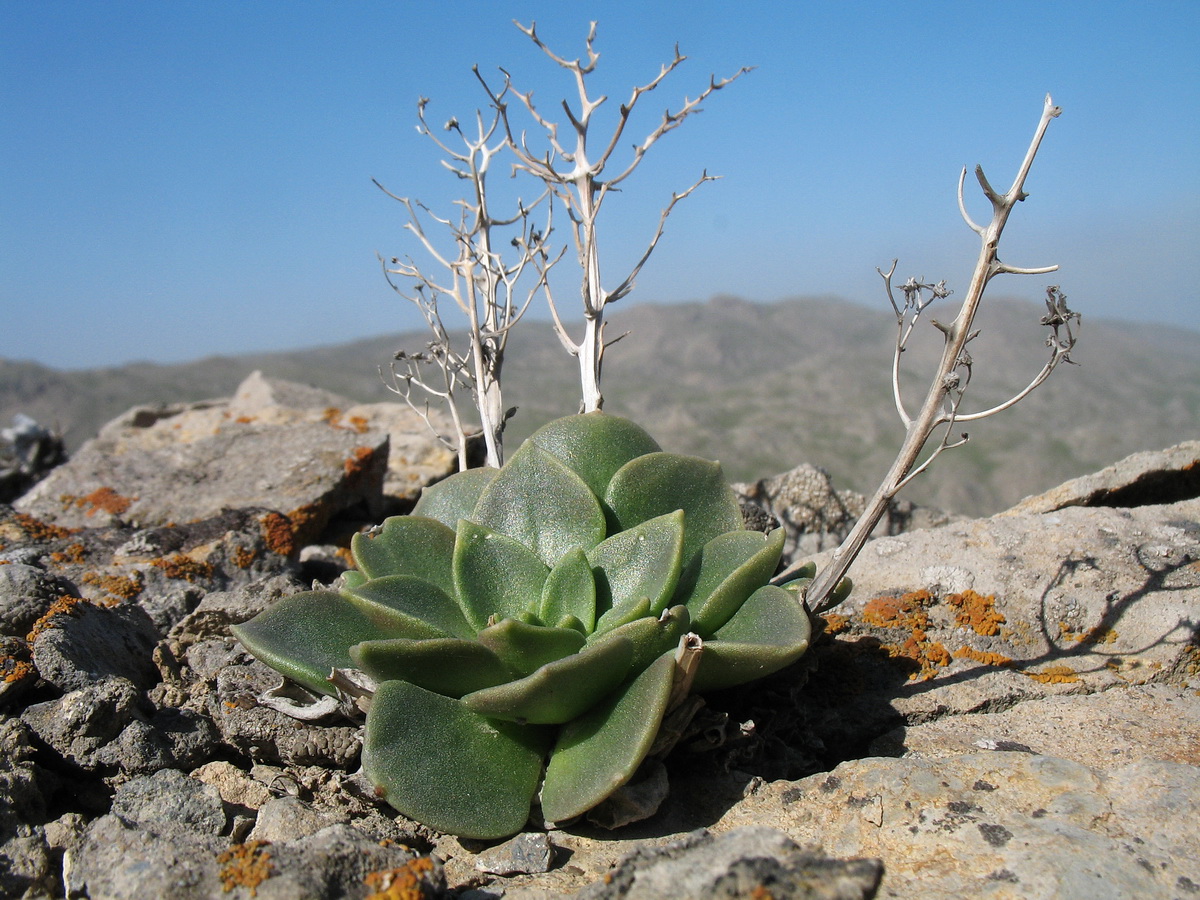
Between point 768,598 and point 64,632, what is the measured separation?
2.29 metres

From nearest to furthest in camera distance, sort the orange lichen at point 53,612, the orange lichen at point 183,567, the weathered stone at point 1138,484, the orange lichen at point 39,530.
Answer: the orange lichen at point 53,612 < the orange lichen at point 183,567 < the orange lichen at point 39,530 < the weathered stone at point 1138,484

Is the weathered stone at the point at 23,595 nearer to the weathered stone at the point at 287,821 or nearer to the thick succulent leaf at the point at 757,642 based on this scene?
the weathered stone at the point at 287,821

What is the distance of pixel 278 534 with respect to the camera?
166 inches

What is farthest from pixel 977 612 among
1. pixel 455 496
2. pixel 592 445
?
pixel 455 496

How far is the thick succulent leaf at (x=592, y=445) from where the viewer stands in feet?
10.4

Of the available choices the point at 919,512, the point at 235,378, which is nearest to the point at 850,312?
the point at 235,378

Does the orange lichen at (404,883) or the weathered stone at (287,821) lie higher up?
the orange lichen at (404,883)

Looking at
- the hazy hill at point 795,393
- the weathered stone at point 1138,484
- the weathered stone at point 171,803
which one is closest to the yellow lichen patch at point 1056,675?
the weathered stone at point 1138,484

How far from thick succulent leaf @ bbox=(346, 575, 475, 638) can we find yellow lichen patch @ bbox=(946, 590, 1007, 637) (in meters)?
1.98

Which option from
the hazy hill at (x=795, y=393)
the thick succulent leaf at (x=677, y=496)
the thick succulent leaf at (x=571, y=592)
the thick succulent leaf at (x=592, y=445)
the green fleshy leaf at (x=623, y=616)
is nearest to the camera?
the green fleshy leaf at (x=623, y=616)

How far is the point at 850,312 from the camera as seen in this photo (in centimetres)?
8125

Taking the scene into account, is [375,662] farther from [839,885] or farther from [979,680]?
[979,680]

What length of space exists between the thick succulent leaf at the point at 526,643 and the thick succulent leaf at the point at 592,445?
835 mm

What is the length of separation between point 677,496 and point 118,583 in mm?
2476
